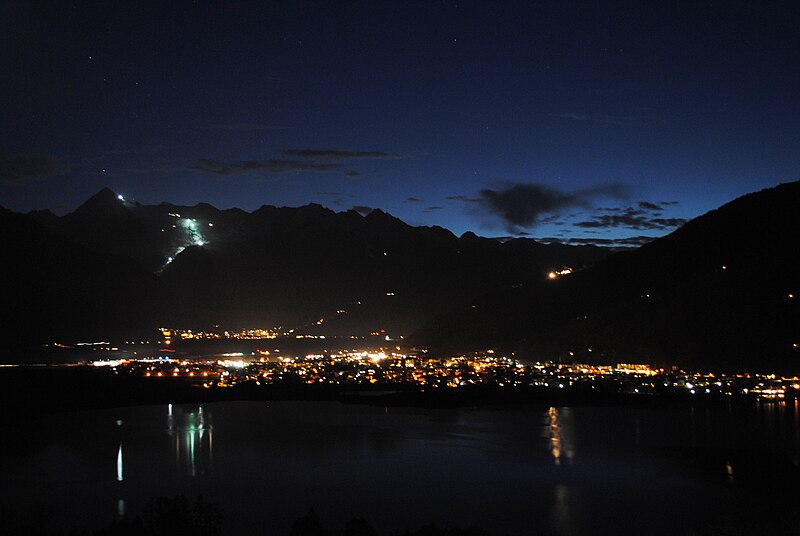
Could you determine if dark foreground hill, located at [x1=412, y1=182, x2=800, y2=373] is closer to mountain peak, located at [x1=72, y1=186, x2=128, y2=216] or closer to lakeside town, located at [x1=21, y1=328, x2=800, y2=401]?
lakeside town, located at [x1=21, y1=328, x2=800, y2=401]

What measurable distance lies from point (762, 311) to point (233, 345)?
51848 millimetres

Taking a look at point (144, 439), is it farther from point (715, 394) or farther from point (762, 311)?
point (762, 311)

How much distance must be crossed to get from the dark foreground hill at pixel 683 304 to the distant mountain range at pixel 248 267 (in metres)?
23.3

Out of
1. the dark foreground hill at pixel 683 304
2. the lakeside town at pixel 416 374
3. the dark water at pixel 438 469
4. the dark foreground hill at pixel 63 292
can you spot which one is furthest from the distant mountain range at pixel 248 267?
the dark water at pixel 438 469

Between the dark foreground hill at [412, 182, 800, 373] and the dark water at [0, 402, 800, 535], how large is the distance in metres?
9.37

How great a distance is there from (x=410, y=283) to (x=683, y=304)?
7341 centimetres

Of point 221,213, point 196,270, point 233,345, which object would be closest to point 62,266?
point 233,345

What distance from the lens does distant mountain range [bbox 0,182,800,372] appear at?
153 feet

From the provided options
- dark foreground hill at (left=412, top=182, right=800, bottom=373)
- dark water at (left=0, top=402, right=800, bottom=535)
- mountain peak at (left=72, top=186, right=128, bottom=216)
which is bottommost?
dark water at (left=0, top=402, right=800, bottom=535)

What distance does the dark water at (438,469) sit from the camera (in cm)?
1833

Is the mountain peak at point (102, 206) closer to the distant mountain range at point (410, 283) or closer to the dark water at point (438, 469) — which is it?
the distant mountain range at point (410, 283)

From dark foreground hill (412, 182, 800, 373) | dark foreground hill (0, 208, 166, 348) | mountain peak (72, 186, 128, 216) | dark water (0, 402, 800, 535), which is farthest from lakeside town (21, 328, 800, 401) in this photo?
mountain peak (72, 186, 128, 216)

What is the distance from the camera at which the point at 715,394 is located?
38.3 meters

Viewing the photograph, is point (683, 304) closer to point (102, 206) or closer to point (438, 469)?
point (438, 469)
